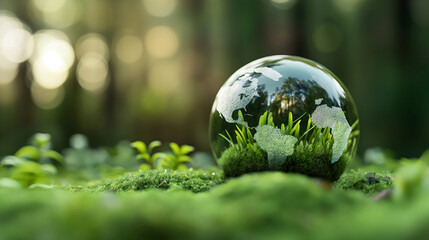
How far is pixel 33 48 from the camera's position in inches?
433

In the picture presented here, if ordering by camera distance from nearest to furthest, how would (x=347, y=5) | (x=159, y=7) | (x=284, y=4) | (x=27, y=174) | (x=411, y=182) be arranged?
(x=411, y=182) < (x=27, y=174) < (x=347, y=5) < (x=284, y=4) < (x=159, y=7)

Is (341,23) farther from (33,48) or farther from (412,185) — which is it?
(33,48)

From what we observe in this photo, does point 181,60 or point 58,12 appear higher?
point 58,12

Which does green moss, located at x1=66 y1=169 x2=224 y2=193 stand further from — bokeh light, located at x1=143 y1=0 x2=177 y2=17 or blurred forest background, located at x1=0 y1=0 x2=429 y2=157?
bokeh light, located at x1=143 y1=0 x2=177 y2=17

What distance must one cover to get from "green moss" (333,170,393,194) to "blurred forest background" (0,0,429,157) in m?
6.23

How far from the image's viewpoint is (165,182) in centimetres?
243

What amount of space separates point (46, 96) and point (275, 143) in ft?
33.2

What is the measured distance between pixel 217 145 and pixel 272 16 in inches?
302

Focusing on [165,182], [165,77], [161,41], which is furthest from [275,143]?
[161,41]

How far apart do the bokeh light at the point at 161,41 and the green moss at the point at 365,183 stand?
29.7 feet

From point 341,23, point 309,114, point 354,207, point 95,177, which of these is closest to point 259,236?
point 354,207

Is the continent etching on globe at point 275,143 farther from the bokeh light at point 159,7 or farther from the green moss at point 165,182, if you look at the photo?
the bokeh light at point 159,7

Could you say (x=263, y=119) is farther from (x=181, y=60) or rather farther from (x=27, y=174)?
(x=181, y=60)

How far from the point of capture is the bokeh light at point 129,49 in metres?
11.2
